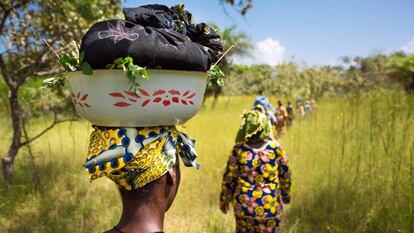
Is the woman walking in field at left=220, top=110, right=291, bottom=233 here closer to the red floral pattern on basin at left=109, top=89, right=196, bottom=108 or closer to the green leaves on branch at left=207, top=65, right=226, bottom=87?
the green leaves on branch at left=207, top=65, right=226, bottom=87

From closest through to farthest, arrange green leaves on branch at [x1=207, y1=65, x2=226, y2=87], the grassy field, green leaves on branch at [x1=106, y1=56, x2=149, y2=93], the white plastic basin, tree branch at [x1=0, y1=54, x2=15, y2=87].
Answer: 1. green leaves on branch at [x1=106, y1=56, x2=149, y2=93]
2. the white plastic basin
3. green leaves on branch at [x1=207, y1=65, x2=226, y2=87]
4. the grassy field
5. tree branch at [x1=0, y1=54, x2=15, y2=87]

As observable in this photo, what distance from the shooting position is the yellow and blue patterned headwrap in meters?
1.45

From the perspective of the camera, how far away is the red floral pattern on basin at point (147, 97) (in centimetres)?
142

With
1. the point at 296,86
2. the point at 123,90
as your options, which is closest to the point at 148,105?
the point at 123,90

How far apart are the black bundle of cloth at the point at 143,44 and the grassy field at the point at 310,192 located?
2.25 meters

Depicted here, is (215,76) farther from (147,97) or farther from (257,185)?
(257,185)

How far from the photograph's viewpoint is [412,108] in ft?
14.4

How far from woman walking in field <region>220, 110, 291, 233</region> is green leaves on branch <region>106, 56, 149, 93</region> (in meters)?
2.24

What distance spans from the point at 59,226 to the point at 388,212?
3.38 meters

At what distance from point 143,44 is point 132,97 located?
20 cm

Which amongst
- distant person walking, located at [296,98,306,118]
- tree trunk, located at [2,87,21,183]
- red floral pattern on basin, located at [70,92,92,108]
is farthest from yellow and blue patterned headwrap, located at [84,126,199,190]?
distant person walking, located at [296,98,306,118]

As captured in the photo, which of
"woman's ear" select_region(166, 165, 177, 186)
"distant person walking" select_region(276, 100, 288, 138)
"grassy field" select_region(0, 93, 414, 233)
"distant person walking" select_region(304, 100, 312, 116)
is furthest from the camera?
"distant person walking" select_region(304, 100, 312, 116)

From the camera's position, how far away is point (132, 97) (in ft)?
4.68

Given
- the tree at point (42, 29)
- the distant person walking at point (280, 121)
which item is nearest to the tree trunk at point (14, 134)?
the tree at point (42, 29)
